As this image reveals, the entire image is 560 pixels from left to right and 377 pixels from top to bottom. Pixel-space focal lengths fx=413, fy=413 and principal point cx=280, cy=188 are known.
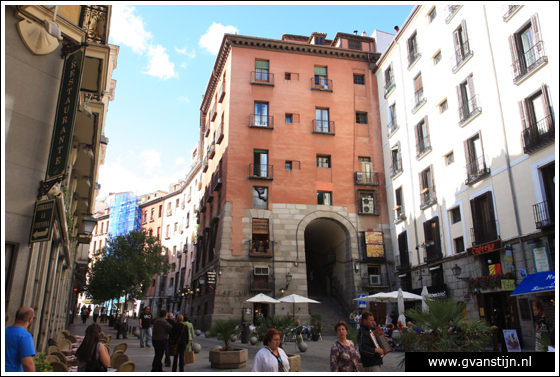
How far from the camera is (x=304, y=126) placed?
31.2 metres

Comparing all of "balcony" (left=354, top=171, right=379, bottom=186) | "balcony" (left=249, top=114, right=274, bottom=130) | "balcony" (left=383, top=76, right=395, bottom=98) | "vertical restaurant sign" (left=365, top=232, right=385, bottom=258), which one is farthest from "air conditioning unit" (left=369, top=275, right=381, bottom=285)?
"balcony" (left=383, top=76, right=395, bottom=98)

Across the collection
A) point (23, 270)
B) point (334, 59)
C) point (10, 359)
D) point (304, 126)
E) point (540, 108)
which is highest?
point (334, 59)

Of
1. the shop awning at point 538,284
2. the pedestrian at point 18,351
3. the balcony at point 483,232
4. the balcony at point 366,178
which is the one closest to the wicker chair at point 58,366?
the pedestrian at point 18,351

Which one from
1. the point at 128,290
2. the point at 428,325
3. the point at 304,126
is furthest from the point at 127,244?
the point at 428,325

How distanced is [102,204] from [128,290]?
60794 millimetres

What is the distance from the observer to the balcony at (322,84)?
32.0 metres

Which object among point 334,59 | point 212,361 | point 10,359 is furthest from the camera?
point 334,59

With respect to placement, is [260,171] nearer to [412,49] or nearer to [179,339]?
[412,49]

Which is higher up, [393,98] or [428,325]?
[393,98]

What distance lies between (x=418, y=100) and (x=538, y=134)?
10.6 m

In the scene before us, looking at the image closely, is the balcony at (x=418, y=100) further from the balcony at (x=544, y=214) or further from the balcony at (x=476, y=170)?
the balcony at (x=544, y=214)

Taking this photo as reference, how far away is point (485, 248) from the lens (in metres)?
19.2

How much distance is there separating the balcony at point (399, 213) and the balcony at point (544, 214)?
11.1 m

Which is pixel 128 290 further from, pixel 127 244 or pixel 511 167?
pixel 511 167
